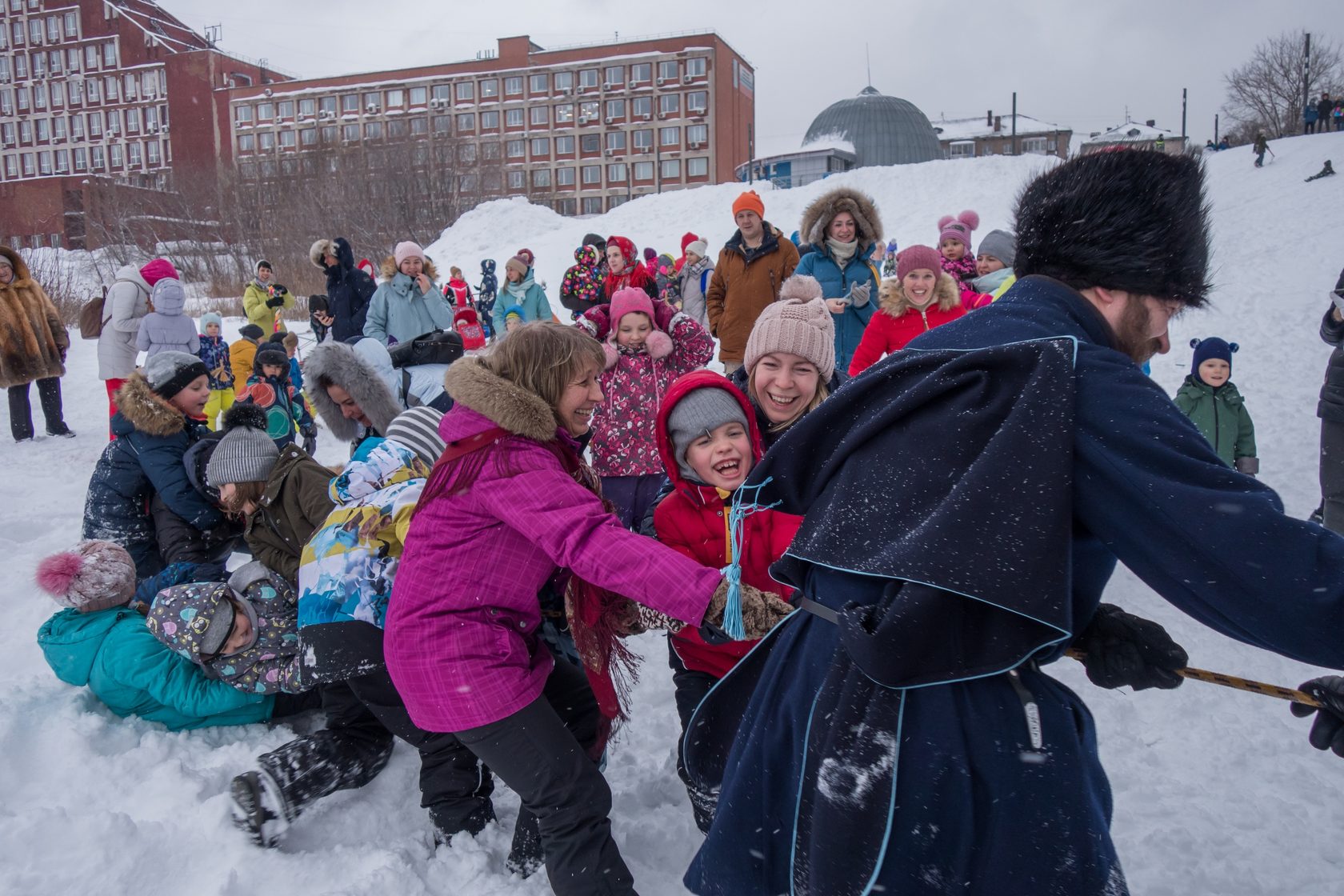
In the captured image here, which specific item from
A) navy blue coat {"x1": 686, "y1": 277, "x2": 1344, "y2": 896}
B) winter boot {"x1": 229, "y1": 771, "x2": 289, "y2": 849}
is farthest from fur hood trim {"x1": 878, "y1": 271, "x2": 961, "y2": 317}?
winter boot {"x1": 229, "y1": 771, "x2": 289, "y2": 849}

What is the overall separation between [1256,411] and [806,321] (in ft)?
23.6

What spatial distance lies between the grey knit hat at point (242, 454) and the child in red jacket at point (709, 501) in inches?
69.6

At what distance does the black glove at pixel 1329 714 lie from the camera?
1371mm

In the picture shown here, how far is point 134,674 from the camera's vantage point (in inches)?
117

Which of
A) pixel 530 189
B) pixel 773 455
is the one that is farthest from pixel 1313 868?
pixel 530 189

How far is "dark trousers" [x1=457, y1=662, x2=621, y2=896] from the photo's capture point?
2.16 m

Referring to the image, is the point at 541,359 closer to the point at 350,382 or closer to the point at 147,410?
the point at 350,382

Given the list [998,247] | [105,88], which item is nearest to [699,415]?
[998,247]

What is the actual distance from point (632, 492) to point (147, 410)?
228 centimetres

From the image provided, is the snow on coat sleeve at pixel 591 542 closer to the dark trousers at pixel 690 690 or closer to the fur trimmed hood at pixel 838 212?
the dark trousers at pixel 690 690

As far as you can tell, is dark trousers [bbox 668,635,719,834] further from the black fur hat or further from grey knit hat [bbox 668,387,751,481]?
the black fur hat

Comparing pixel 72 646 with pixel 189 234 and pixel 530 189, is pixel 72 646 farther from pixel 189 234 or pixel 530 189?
pixel 530 189

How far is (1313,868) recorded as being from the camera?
2.37 metres

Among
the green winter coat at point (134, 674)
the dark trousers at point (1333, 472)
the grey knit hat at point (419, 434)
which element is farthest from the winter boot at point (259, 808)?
the dark trousers at point (1333, 472)
